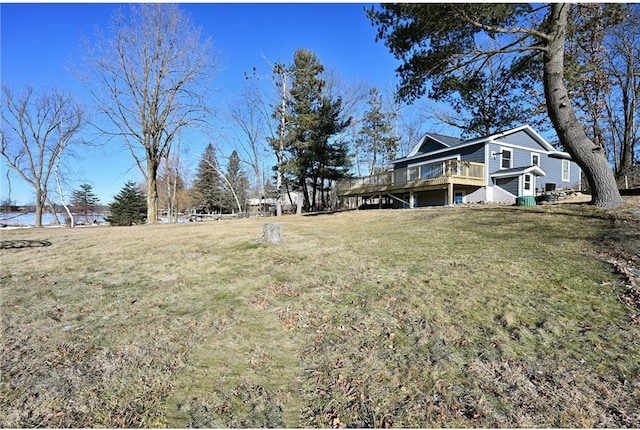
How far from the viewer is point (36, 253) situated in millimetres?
8102

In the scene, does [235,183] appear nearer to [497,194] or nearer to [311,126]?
[311,126]

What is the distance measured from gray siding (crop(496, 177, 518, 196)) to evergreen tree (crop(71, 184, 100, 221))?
1839 inches

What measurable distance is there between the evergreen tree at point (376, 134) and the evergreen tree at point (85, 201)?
36902mm

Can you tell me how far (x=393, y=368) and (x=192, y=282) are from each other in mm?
3634

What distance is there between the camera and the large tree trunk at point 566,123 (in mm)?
8531

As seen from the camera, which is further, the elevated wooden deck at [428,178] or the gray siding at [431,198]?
the gray siding at [431,198]

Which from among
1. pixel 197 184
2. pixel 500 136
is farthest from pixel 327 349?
pixel 197 184

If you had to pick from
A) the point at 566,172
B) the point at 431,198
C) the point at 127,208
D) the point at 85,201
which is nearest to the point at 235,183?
the point at 127,208

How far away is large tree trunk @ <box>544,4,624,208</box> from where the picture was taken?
8.53m

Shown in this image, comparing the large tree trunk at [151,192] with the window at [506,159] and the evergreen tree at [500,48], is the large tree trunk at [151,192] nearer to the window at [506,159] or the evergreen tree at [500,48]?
the evergreen tree at [500,48]

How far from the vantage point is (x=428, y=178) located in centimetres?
1766

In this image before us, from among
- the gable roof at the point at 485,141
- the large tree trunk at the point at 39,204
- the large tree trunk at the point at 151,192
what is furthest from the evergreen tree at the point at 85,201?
the gable roof at the point at 485,141

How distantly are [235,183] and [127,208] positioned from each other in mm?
16749

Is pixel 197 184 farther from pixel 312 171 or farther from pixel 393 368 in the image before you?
pixel 393 368
